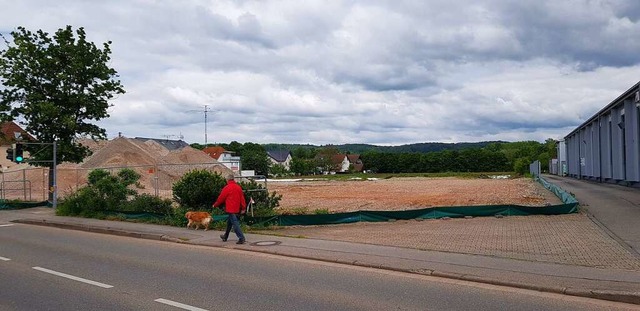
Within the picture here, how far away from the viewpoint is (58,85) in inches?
1003

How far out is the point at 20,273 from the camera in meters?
10.1

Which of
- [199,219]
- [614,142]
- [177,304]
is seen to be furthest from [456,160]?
[177,304]

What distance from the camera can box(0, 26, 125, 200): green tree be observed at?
81.5 ft

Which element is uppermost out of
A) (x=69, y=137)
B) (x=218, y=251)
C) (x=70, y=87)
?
(x=70, y=87)

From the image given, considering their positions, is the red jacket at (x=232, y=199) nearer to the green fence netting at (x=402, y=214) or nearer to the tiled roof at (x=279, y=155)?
the green fence netting at (x=402, y=214)

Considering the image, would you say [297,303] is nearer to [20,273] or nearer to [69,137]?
[20,273]

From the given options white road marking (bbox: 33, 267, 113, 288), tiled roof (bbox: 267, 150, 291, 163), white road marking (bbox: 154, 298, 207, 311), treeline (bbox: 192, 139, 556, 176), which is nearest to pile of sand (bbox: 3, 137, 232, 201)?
white road marking (bbox: 33, 267, 113, 288)

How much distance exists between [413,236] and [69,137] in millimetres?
18850

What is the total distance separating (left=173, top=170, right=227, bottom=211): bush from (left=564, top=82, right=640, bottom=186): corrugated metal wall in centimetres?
2342

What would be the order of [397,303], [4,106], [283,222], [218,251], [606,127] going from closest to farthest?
[397,303], [218,251], [283,222], [4,106], [606,127]

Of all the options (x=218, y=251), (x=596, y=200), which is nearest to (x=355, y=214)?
(x=218, y=251)

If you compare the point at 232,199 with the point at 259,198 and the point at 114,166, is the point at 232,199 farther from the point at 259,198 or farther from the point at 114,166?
the point at 114,166

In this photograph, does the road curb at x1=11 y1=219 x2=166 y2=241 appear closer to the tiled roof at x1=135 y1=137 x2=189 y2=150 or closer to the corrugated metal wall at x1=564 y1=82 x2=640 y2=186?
the corrugated metal wall at x1=564 y1=82 x2=640 y2=186

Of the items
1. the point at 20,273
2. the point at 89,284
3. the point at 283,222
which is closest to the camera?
the point at 89,284
